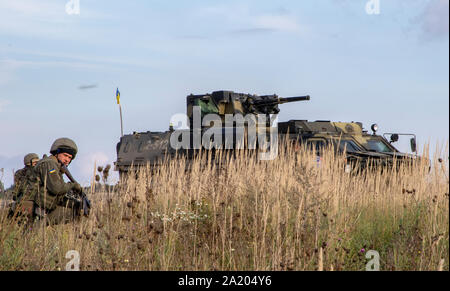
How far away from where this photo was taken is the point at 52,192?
6.70 meters

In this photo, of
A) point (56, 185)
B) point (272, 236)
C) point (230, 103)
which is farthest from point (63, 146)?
point (230, 103)

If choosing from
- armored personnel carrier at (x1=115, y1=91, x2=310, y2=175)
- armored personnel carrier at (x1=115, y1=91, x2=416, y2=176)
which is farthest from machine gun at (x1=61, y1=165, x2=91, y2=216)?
armored personnel carrier at (x1=115, y1=91, x2=310, y2=175)

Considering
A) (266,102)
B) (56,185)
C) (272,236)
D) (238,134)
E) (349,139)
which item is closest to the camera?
(272,236)

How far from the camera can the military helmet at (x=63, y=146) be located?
6.99 meters

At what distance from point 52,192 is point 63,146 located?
24.5 inches

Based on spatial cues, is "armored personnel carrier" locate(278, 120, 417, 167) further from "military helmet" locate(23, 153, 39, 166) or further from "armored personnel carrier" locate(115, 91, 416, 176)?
"military helmet" locate(23, 153, 39, 166)

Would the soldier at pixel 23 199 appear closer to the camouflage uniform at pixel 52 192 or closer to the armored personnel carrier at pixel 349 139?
the camouflage uniform at pixel 52 192

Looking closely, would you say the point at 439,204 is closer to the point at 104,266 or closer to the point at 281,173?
the point at 281,173

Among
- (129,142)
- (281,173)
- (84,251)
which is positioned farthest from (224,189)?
(129,142)

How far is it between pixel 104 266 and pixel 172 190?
3.97 m

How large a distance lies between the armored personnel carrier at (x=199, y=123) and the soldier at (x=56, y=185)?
6.25 m

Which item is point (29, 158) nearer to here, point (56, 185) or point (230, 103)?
point (56, 185)

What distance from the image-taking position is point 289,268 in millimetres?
4375
